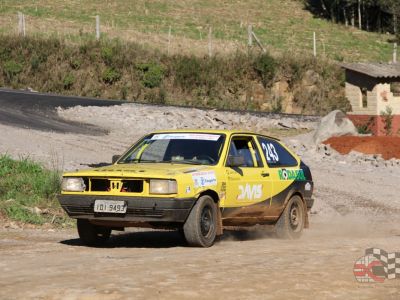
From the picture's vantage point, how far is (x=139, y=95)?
40469mm

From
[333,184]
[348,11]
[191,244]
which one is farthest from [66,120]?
[348,11]

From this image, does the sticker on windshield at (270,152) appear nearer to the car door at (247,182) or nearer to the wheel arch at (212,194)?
the car door at (247,182)

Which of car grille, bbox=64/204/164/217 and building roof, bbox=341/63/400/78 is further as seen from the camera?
building roof, bbox=341/63/400/78

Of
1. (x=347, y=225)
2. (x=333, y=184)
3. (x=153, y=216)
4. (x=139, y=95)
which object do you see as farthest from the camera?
(x=139, y=95)

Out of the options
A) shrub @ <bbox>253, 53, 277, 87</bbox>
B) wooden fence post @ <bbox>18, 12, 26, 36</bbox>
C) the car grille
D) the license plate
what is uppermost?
wooden fence post @ <bbox>18, 12, 26, 36</bbox>

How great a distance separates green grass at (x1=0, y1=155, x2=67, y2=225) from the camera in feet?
44.0

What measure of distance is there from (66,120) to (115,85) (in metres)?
12.6

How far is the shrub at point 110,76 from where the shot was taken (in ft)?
134

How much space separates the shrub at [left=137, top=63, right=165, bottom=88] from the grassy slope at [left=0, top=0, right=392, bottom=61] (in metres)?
9.55

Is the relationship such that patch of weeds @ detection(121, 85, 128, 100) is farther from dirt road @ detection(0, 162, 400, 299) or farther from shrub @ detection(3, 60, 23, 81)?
dirt road @ detection(0, 162, 400, 299)

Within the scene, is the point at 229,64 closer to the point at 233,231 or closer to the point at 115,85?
the point at 115,85

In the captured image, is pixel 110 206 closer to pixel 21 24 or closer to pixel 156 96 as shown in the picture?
pixel 156 96

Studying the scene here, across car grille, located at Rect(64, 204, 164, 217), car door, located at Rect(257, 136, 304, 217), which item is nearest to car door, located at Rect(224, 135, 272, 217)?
car door, located at Rect(257, 136, 304, 217)

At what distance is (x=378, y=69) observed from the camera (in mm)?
37375
